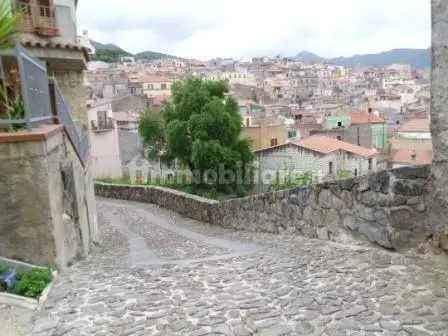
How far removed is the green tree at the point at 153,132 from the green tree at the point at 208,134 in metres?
4.85

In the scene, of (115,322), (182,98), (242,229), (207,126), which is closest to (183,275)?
(115,322)

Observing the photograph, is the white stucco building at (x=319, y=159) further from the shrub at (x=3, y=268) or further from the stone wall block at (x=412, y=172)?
the shrub at (x=3, y=268)

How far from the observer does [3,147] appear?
5125 mm

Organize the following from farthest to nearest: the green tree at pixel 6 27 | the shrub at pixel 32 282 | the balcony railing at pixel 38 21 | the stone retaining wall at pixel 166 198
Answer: the stone retaining wall at pixel 166 198, the balcony railing at pixel 38 21, the green tree at pixel 6 27, the shrub at pixel 32 282

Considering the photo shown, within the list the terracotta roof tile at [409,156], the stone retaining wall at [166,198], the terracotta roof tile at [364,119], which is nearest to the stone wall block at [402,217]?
the stone retaining wall at [166,198]

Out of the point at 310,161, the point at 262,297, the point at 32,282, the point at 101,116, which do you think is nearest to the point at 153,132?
the point at 101,116

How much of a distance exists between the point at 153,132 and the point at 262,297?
103ft

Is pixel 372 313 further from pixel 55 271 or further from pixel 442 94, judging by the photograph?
pixel 55 271

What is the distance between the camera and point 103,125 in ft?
115

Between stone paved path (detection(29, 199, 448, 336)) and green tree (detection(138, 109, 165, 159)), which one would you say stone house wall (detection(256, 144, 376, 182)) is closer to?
green tree (detection(138, 109, 165, 159))

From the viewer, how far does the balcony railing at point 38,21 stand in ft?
38.9

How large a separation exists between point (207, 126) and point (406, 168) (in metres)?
22.7

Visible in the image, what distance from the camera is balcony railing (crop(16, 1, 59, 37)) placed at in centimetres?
1185

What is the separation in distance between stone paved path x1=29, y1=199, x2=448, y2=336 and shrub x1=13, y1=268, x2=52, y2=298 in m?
0.15
